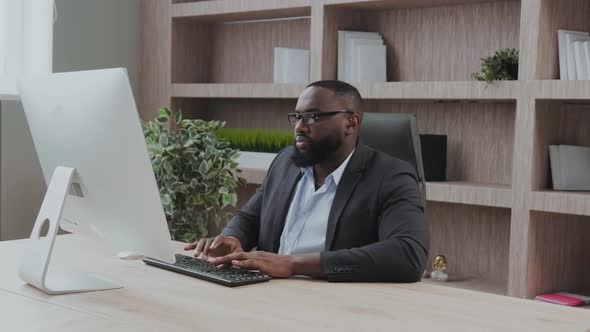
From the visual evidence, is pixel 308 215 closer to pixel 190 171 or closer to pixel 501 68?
pixel 501 68

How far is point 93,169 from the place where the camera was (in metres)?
1.78

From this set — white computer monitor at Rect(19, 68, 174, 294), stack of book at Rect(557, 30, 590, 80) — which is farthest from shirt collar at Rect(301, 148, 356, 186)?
stack of book at Rect(557, 30, 590, 80)

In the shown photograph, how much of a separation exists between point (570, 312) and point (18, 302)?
1.15m

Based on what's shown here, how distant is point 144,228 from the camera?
1740 mm

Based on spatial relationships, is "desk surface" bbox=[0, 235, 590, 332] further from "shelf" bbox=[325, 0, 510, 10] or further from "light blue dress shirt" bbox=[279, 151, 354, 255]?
"shelf" bbox=[325, 0, 510, 10]

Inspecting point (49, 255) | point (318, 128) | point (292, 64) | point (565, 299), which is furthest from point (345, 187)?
point (292, 64)

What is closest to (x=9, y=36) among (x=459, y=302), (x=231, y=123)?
(x=231, y=123)

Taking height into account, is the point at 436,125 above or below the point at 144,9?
below

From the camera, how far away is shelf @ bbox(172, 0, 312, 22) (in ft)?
13.2

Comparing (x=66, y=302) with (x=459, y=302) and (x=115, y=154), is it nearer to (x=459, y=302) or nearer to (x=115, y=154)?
(x=115, y=154)

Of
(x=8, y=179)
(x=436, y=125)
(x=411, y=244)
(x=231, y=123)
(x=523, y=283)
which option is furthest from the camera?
(x=231, y=123)

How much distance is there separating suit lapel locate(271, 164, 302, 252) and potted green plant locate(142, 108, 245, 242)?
1396 mm

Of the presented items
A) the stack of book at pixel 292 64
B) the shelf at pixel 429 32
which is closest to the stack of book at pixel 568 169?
the shelf at pixel 429 32

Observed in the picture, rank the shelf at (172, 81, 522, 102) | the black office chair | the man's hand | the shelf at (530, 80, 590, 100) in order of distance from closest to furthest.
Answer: the man's hand
the black office chair
the shelf at (530, 80, 590, 100)
the shelf at (172, 81, 522, 102)
